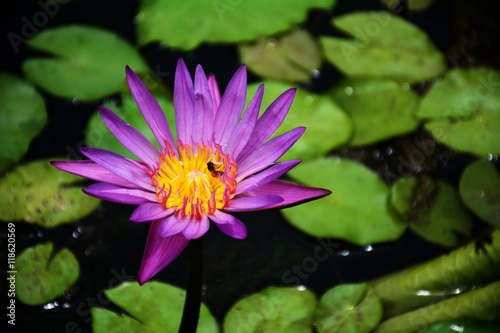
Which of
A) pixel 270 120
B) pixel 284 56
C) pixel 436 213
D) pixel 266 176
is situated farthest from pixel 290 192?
pixel 284 56

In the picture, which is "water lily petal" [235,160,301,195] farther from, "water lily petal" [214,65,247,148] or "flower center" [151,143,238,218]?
"water lily petal" [214,65,247,148]

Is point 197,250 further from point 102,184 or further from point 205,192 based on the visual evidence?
point 102,184

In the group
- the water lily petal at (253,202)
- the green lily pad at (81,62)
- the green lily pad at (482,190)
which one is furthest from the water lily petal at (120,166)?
the green lily pad at (482,190)

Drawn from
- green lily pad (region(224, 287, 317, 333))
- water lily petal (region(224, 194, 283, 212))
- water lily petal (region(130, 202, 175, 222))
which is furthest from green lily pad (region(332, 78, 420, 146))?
water lily petal (region(130, 202, 175, 222))

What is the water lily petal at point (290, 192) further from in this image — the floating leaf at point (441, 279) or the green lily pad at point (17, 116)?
the green lily pad at point (17, 116)

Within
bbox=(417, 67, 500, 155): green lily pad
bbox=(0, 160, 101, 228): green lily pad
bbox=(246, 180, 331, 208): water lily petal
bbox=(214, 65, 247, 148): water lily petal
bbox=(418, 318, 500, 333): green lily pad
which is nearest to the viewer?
bbox=(246, 180, 331, 208): water lily petal

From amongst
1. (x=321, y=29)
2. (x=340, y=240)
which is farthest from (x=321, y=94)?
(x=340, y=240)
